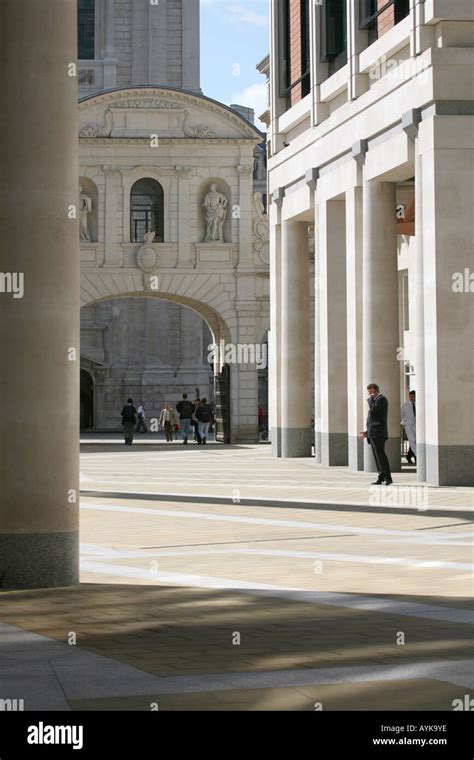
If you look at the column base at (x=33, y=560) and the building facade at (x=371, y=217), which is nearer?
the column base at (x=33, y=560)

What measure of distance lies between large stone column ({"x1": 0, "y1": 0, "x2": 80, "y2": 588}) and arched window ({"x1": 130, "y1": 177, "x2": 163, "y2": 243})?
1588 inches

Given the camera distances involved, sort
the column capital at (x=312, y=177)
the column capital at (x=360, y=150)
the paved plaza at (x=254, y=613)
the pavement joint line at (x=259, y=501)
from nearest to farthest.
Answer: the paved plaza at (x=254, y=613) < the pavement joint line at (x=259, y=501) < the column capital at (x=360, y=150) < the column capital at (x=312, y=177)

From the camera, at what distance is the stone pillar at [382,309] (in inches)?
1153

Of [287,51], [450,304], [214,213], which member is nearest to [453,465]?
[450,304]

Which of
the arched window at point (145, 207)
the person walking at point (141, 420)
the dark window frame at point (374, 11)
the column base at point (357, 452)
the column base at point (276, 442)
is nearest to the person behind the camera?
the dark window frame at point (374, 11)

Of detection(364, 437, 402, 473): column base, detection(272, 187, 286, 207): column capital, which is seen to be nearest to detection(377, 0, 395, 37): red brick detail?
detection(364, 437, 402, 473): column base

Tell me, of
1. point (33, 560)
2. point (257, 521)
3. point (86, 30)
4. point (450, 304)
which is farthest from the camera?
point (86, 30)

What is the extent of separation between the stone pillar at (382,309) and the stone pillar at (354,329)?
557 mm

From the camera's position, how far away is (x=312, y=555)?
45.6 ft

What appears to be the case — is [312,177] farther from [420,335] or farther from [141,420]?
[141,420]

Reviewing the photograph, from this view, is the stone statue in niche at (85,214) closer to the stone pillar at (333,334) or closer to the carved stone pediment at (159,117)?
the carved stone pediment at (159,117)

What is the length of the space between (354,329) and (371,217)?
2501 millimetres

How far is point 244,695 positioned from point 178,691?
0.36 meters

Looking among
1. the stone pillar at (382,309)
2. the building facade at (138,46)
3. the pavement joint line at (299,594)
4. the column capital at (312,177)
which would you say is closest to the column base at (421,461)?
the stone pillar at (382,309)
